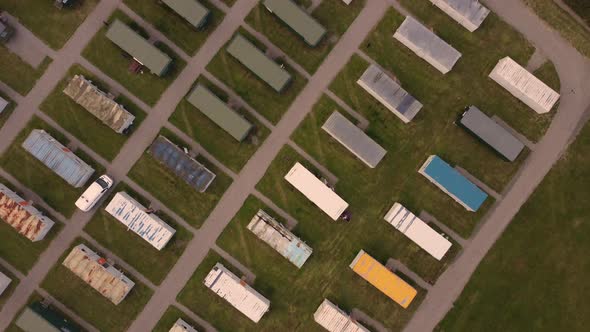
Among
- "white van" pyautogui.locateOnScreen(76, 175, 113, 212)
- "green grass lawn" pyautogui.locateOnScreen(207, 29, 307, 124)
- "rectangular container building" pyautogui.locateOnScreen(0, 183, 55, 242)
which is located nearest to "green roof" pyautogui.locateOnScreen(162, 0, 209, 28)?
"green grass lawn" pyautogui.locateOnScreen(207, 29, 307, 124)

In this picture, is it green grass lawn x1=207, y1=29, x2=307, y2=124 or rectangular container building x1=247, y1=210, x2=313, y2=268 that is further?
green grass lawn x1=207, y1=29, x2=307, y2=124

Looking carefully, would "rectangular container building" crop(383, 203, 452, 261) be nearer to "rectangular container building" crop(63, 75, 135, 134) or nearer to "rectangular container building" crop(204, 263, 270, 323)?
"rectangular container building" crop(204, 263, 270, 323)

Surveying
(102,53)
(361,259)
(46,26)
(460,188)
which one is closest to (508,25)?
(460,188)

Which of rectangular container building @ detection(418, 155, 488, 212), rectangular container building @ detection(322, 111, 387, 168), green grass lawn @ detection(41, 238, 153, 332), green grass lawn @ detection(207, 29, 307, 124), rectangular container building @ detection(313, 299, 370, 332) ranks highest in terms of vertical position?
rectangular container building @ detection(418, 155, 488, 212)

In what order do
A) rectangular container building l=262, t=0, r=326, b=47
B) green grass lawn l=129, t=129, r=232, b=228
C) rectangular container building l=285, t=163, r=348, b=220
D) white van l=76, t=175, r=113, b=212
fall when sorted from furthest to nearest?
green grass lawn l=129, t=129, r=232, b=228 < rectangular container building l=285, t=163, r=348, b=220 < white van l=76, t=175, r=113, b=212 < rectangular container building l=262, t=0, r=326, b=47

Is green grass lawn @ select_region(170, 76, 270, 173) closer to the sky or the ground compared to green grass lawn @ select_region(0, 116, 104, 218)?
closer to the sky

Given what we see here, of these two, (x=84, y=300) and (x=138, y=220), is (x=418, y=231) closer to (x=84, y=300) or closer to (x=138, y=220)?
(x=138, y=220)

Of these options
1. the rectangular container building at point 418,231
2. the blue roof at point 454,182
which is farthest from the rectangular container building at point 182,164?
the blue roof at point 454,182

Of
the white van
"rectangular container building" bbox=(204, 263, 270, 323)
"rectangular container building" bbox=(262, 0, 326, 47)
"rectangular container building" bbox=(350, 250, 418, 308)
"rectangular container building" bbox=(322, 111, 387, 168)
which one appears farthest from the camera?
"rectangular container building" bbox=(204, 263, 270, 323)
